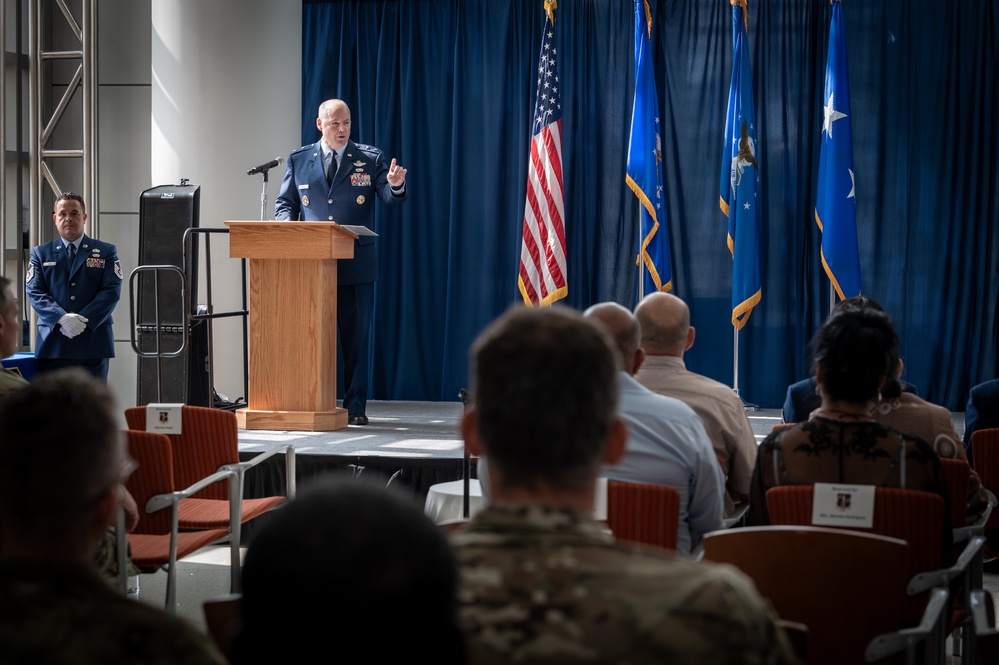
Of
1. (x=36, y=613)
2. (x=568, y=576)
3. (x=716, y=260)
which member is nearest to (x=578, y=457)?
(x=568, y=576)

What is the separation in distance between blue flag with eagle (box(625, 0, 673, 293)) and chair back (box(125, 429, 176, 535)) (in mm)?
4739

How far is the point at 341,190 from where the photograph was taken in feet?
21.1

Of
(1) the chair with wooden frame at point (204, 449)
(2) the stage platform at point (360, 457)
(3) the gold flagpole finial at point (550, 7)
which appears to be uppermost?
→ (3) the gold flagpole finial at point (550, 7)

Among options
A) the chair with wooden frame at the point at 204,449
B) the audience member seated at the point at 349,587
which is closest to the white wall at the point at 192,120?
the chair with wooden frame at the point at 204,449

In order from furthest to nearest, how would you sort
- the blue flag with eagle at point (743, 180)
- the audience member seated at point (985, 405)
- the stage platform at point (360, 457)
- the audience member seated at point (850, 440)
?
1. the blue flag with eagle at point (743, 180)
2. the stage platform at point (360, 457)
3. the audience member seated at point (985, 405)
4. the audience member seated at point (850, 440)

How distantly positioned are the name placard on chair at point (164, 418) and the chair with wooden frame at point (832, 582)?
2.26 metres

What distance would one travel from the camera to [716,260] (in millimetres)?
8102

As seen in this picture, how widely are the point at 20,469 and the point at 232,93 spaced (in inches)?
288

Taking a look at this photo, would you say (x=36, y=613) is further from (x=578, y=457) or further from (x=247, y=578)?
(x=578, y=457)

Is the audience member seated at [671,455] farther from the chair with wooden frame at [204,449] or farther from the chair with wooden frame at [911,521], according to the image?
the chair with wooden frame at [204,449]

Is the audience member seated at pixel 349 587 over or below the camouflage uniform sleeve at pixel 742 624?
over

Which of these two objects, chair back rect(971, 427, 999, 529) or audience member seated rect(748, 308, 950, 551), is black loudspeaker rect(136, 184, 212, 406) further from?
audience member seated rect(748, 308, 950, 551)

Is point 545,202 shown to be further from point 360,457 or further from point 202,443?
point 202,443

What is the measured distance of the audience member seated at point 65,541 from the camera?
→ 1.08 metres
